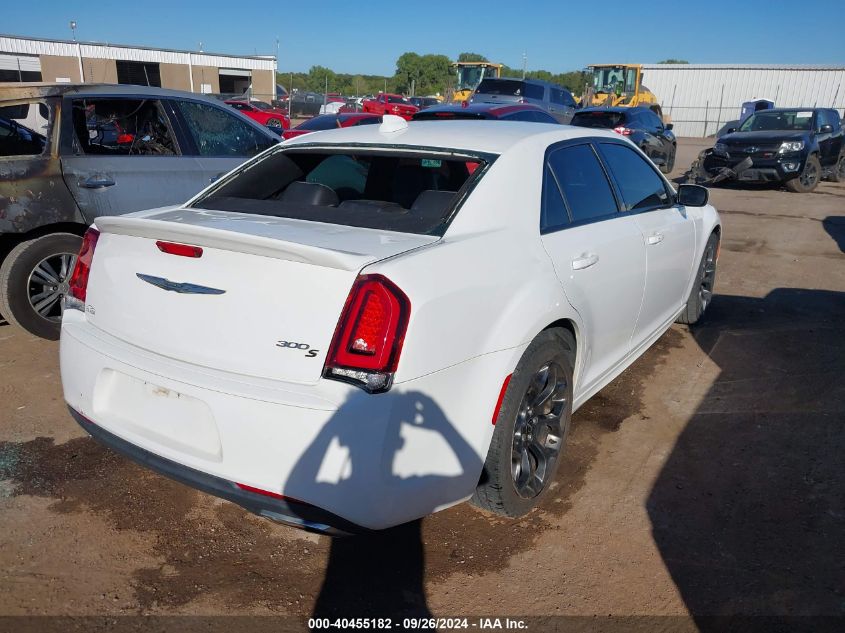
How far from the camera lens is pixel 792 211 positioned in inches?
458

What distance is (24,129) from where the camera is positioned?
543 centimetres

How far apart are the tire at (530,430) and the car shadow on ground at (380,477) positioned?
0.59 feet

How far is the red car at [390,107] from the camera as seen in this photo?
24203 mm

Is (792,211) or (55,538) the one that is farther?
(792,211)

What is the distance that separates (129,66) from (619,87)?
28.2m

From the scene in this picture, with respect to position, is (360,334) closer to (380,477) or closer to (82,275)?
(380,477)

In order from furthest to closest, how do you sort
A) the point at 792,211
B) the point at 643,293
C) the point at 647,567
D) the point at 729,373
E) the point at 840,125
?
the point at 840,125 → the point at 792,211 → the point at 729,373 → the point at 643,293 → the point at 647,567

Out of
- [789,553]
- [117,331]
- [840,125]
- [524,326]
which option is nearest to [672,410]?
[789,553]

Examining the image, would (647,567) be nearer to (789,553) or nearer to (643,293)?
(789,553)

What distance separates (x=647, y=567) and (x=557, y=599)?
1.40 feet

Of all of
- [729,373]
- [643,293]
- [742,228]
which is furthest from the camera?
[742,228]

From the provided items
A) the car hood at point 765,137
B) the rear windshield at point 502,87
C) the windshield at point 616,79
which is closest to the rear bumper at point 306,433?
the car hood at point 765,137

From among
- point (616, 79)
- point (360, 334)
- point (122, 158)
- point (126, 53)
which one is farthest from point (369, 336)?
point (126, 53)

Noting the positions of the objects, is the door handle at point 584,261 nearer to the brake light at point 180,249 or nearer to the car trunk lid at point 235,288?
the car trunk lid at point 235,288
